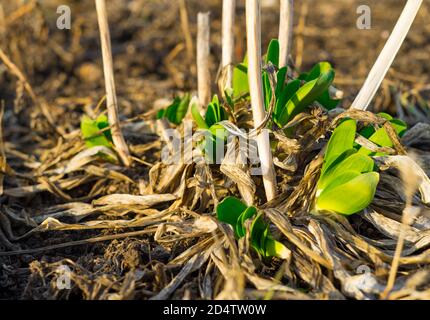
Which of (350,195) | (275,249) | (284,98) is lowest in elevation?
(275,249)

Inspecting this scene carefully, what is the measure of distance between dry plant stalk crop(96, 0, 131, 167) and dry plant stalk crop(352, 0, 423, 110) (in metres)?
0.81

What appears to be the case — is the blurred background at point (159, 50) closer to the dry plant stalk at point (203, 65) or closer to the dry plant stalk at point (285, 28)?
the dry plant stalk at point (203, 65)

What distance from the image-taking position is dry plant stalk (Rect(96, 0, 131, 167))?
2143 mm

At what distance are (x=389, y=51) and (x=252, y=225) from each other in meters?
0.64

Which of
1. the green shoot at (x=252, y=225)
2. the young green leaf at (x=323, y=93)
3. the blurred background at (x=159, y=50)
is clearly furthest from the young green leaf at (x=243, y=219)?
the blurred background at (x=159, y=50)

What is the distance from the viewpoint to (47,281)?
1839mm

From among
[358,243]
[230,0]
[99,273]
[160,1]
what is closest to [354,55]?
[160,1]

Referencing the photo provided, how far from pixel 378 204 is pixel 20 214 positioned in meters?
→ 1.17

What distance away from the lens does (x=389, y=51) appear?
6.26 feet

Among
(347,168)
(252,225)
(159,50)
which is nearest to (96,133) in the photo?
(252,225)

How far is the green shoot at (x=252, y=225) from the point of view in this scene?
70.7 inches

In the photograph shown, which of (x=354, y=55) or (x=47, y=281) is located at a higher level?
(x=354, y=55)

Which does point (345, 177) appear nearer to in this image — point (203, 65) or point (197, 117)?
point (197, 117)
